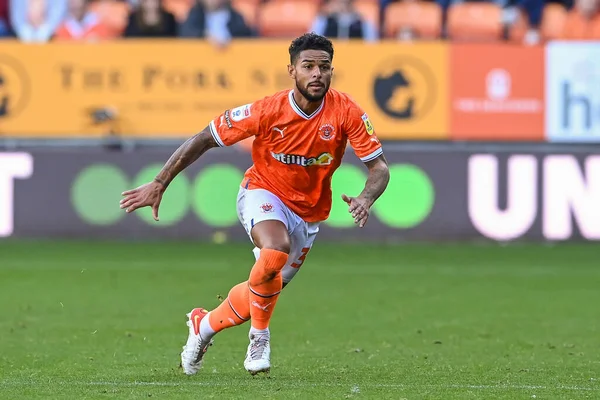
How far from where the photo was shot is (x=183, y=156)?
24.9ft

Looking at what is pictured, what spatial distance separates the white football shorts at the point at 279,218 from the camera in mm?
7660

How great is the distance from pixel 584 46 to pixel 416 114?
2.30m

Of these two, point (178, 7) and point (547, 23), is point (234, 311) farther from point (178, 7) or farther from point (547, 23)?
point (547, 23)

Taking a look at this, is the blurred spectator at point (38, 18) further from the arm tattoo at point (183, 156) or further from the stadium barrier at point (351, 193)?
the arm tattoo at point (183, 156)

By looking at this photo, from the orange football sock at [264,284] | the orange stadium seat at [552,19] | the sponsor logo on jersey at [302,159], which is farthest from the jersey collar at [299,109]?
Answer: the orange stadium seat at [552,19]

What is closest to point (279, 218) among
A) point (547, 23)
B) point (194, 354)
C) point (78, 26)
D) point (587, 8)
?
point (194, 354)

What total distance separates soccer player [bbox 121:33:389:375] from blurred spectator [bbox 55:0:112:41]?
31.8 ft

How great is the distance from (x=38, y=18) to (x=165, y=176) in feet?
33.8

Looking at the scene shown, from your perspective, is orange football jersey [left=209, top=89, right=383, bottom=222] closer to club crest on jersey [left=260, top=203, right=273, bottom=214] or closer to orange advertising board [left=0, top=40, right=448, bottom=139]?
club crest on jersey [left=260, top=203, right=273, bottom=214]

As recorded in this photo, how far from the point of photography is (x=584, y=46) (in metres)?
16.8

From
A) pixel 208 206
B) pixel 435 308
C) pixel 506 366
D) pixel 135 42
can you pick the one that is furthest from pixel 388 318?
pixel 135 42

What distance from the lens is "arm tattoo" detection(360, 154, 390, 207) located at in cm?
751

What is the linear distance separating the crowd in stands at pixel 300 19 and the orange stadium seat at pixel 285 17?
0.01 m

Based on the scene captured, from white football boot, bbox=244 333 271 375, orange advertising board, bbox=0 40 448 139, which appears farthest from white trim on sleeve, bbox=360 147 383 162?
orange advertising board, bbox=0 40 448 139
